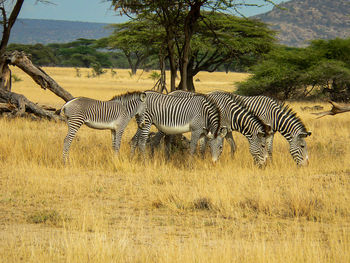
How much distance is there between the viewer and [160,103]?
9945 millimetres

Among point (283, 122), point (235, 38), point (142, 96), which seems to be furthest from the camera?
point (235, 38)

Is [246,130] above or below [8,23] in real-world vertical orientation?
below

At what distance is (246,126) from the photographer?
31.8 feet

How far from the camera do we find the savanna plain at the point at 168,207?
185 inches

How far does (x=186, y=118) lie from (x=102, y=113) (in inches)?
60.0

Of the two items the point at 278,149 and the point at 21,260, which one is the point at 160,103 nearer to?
the point at 278,149

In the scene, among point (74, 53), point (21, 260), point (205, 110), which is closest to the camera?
point (21, 260)

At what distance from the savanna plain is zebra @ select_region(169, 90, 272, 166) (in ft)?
1.03

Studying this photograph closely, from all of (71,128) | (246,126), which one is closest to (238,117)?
(246,126)

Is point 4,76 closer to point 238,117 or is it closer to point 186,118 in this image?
point 186,118

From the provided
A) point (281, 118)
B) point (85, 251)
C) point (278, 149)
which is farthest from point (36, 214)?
point (278, 149)

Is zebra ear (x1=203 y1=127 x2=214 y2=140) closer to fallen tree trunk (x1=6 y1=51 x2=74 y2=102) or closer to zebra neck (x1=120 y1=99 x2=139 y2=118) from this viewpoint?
zebra neck (x1=120 y1=99 x2=139 y2=118)

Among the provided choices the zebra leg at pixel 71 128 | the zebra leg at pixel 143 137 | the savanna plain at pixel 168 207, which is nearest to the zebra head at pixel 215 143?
the savanna plain at pixel 168 207

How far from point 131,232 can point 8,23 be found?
13.3m
